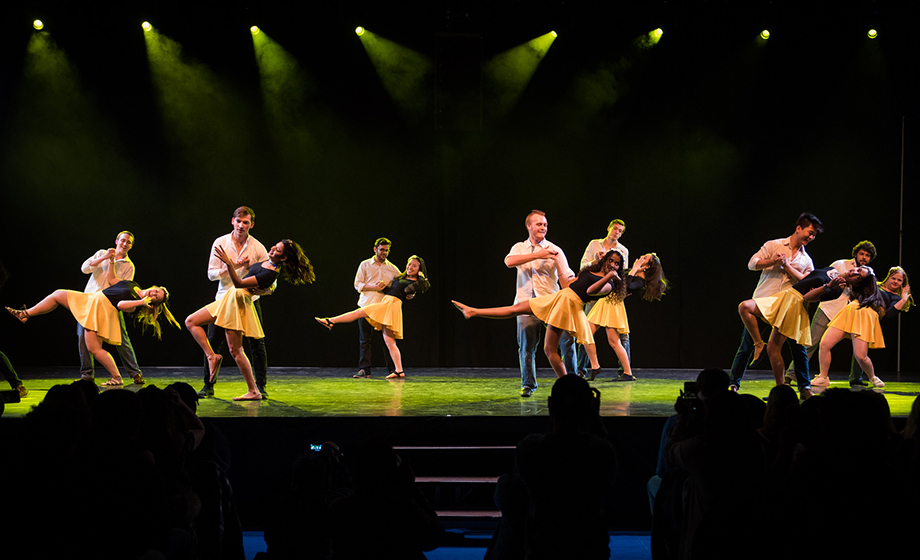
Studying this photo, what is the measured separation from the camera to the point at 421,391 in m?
6.09

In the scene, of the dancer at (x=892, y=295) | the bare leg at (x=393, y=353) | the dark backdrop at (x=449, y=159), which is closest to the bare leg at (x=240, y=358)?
the bare leg at (x=393, y=353)

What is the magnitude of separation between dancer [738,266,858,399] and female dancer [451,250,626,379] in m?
1.26

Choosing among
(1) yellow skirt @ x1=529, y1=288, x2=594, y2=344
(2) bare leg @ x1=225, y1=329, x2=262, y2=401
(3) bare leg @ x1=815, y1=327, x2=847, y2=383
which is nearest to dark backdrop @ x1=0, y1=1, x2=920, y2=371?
(3) bare leg @ x1=815, y1=327, x2=847, y2=383

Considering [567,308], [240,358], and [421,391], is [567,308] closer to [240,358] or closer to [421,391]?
[421,391]

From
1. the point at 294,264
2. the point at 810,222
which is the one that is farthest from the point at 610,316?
the point at 294,264

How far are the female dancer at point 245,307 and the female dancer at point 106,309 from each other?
3.88 ft

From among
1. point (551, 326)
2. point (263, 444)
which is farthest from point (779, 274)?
point (263, 444)

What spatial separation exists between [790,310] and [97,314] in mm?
5931

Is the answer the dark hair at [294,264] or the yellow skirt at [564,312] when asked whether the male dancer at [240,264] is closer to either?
the dark hair at [294,264]

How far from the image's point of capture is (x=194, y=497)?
2.38m

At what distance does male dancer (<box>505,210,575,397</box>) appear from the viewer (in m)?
5.78

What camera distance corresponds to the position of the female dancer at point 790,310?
215 inches

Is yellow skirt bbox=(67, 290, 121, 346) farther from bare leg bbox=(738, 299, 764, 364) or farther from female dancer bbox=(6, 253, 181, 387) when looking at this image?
bare leg bbox=(738, 299, 764, 364)

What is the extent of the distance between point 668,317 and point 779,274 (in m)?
2.79
